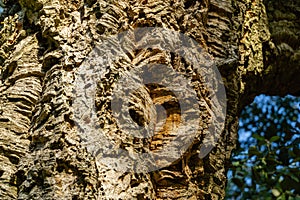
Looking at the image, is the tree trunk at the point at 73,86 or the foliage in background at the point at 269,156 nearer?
the tree trunk at the point at 73,86

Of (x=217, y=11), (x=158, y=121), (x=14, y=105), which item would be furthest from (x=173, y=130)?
(x=217, y=11)

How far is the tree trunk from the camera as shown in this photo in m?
0.85

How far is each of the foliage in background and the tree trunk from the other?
108 centimetres

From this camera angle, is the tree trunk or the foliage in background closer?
the tree trunk

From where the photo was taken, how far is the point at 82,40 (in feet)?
3.24

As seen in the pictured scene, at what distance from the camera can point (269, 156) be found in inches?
93.6

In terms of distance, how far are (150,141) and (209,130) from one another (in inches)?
5.8

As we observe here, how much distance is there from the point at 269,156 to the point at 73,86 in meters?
1.63

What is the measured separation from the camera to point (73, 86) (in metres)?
0.93

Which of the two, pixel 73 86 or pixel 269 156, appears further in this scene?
pixel 269 156

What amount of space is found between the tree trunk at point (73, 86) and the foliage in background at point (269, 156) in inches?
42.7

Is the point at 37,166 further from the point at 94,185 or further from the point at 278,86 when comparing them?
the point at 278,86

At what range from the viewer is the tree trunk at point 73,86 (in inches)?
33.5

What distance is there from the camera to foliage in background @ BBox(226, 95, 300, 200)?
235cm
